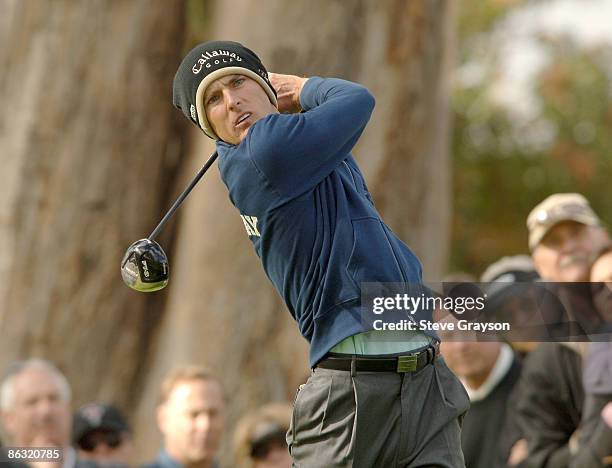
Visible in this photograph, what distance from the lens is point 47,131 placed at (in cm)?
933

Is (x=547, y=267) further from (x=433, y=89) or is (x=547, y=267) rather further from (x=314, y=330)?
(x=433, y=89)

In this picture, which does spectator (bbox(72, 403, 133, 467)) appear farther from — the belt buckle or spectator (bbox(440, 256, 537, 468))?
the belt buckle

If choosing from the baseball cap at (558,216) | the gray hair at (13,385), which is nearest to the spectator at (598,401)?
the baseball cap at (558,216)

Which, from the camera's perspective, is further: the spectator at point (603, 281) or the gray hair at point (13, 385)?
the gray hair at point (13, 385)

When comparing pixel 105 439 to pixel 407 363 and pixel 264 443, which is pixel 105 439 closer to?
pixel 264 443

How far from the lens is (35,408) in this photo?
6914mm

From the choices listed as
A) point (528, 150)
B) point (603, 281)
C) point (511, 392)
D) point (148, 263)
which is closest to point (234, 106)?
point (148, 263)

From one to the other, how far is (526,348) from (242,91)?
308 cm

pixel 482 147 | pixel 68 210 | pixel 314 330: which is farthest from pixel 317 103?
pixel 482 147

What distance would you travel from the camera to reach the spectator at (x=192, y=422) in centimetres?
696

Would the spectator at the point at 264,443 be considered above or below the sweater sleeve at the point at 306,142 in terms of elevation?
below

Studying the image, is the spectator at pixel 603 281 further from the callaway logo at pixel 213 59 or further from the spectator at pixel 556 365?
the callaway logo at pixel 213 59

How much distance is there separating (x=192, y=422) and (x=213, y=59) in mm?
3062

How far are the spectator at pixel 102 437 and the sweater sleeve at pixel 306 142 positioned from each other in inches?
128
